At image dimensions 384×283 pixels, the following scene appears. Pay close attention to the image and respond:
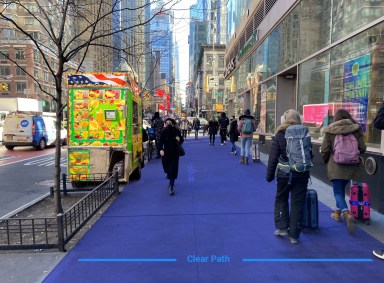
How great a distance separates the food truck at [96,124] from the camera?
25.4ft

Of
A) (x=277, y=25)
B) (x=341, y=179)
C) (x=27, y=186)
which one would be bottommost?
(x=27, y=186)

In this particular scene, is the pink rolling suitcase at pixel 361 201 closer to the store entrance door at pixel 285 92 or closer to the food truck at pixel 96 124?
the food truck at pixel 96 124

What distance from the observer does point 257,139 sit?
53.7 feet

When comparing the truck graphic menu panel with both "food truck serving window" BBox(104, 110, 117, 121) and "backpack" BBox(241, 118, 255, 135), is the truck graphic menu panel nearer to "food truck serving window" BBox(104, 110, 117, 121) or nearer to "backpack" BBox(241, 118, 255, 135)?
"food truck serving window" BBox(104, 110, 117, 121)

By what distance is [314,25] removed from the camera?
9641mm

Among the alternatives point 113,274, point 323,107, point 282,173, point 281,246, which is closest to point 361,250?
point 281,246

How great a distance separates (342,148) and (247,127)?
6615 mm

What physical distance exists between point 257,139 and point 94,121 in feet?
33.1

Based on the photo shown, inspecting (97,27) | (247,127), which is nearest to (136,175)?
(97,27)

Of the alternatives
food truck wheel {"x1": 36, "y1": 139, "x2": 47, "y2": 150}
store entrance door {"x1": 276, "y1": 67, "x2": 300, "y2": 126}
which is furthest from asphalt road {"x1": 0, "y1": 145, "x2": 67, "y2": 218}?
store entrance door {"x1": 276, "y1": 67, "x2": 300, "y2": 126}

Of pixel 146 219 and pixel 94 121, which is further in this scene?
pixel 94 121

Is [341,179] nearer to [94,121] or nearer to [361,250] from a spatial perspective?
[361,250]

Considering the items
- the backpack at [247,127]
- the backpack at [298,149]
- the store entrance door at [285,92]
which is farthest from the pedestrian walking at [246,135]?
the backpack at [298,149]

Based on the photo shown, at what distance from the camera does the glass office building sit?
21.1ft
